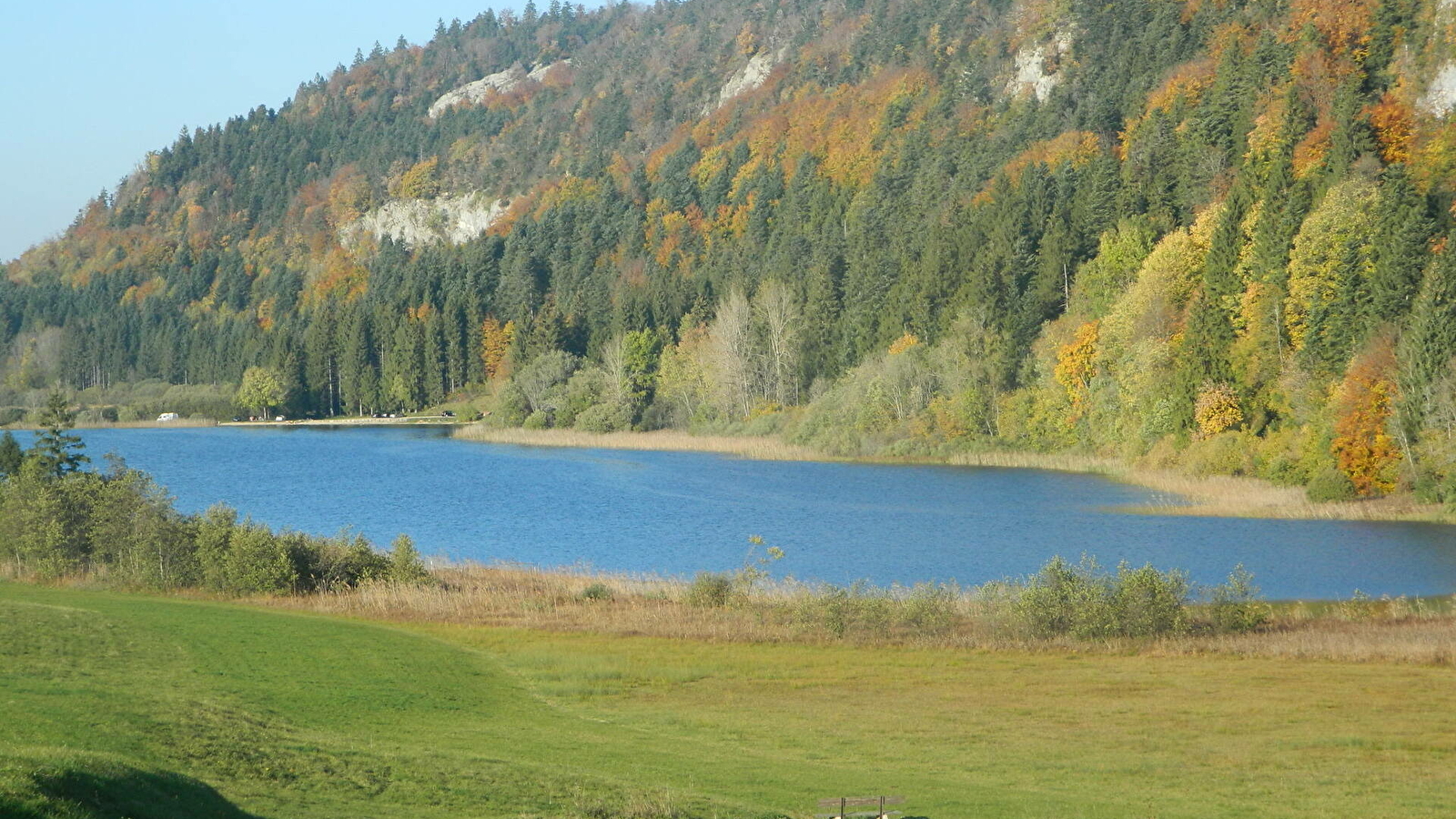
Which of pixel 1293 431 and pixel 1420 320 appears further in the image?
pixel 1293 431

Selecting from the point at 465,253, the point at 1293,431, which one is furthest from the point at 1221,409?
the point at 465,253

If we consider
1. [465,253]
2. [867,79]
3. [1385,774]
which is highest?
[867,79]

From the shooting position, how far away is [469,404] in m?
A: 147

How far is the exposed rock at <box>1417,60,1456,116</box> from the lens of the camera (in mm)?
73500

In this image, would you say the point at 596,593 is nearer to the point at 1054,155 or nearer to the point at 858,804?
the point at 858,804

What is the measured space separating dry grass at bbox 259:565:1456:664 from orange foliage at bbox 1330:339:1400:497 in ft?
67.4

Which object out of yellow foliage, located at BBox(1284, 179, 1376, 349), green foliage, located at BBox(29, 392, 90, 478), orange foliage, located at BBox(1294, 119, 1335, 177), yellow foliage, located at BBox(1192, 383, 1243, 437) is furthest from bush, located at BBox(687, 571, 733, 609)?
orange foliage, located at BBox(1294, 119, 1335, 177)

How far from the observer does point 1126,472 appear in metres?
72.7

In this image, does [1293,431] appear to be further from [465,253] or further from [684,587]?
[465,253]

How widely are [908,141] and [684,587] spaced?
102 m

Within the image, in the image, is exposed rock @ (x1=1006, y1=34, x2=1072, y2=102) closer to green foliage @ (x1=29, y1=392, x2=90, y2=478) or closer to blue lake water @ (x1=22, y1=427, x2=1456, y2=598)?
blue lake water @ (x1=22, y1=427, x2=1456, y2=598)

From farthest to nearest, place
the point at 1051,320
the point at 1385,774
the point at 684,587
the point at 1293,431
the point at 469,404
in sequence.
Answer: the point at 469,404
the point at 1051,320
the point at 1293,431
the point at 684,587
the point at 1385,774

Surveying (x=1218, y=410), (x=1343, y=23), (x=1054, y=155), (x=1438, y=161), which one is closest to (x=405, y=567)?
(x=1218, y=410)

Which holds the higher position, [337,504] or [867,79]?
[867,79]
